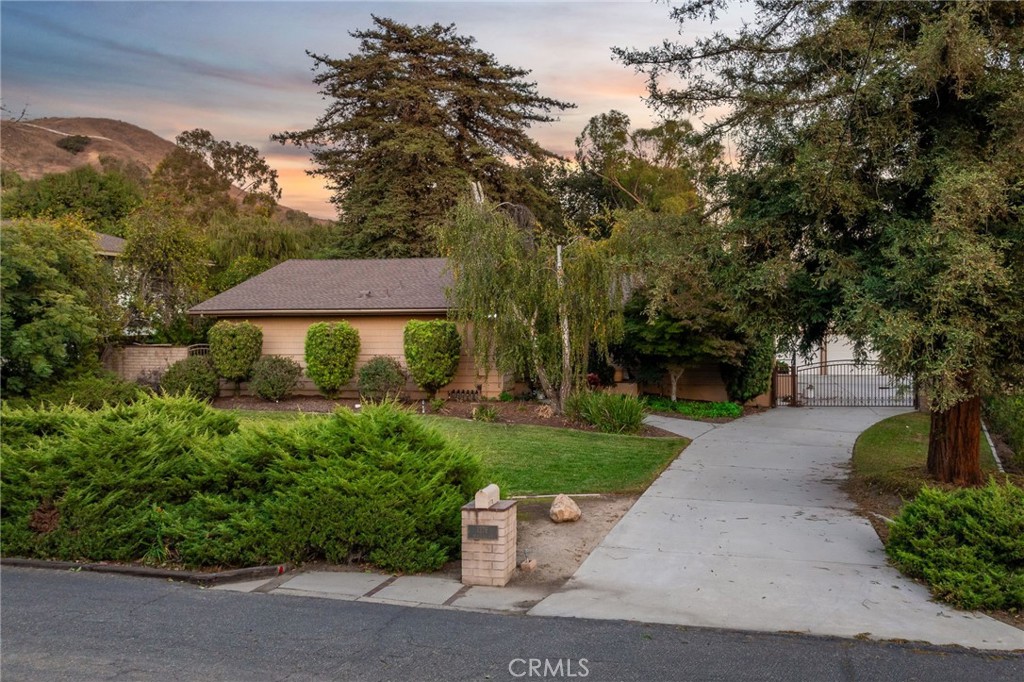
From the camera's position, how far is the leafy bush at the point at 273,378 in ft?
64.7

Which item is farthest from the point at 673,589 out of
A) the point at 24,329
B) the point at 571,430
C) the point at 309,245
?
the point at 309,245

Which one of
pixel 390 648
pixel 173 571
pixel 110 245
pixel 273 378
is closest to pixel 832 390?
pixel 273 378

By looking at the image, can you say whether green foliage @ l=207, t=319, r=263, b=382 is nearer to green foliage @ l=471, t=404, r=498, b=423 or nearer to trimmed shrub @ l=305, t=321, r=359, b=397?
trimmed shrub @ l=305, t=321, r=359, b=397

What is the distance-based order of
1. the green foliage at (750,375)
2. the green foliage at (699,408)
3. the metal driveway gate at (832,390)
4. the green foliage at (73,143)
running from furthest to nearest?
1. the green foliage at (73,143)
2. the metal driveway gate at (832,390)
3. the green foliage at (750,375)
4. the green foliage at (699,408)

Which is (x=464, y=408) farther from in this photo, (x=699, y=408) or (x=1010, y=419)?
(x=1010, y=419)

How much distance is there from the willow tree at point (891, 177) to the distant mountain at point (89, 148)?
3932cm

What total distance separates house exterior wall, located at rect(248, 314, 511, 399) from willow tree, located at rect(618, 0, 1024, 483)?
1033cm

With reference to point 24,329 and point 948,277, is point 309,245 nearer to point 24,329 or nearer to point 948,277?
point 24,329

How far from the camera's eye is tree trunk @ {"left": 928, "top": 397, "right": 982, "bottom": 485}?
10.7m

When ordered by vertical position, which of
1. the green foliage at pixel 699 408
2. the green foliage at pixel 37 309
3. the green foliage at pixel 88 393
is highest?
the green foliage at pixel 37 309

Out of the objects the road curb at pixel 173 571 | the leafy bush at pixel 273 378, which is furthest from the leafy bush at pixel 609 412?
the road curb at pixel 173 571

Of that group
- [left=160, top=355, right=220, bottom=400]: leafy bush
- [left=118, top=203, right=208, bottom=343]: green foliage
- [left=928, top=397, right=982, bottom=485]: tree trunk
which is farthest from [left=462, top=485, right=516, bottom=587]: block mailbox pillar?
[left=118, top=203, right=208, bottom=343]: green foliage

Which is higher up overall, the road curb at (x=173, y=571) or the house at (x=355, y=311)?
the house at (x=355, y=311)

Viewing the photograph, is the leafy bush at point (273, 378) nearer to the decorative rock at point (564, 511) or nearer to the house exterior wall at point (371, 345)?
the house exterior wall at point (371, 345)
